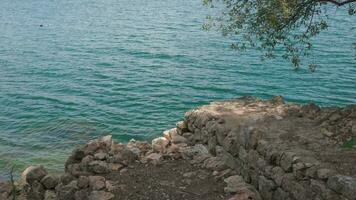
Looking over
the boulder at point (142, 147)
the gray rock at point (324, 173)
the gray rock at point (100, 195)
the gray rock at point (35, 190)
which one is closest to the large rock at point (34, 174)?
the gray rock at point (35, 190)

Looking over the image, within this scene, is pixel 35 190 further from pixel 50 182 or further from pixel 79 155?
pixel 79 155

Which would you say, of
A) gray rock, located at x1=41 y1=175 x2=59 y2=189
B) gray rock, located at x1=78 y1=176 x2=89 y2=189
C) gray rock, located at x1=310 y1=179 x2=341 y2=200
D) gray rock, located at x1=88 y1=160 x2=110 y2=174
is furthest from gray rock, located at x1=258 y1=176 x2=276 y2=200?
gray rock, located at x1=41 y1=175 x2=59 y2=189

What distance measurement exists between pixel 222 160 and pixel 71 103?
18.2 m

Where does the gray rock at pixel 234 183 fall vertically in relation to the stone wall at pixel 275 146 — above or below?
below

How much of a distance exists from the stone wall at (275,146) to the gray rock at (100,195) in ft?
14.9

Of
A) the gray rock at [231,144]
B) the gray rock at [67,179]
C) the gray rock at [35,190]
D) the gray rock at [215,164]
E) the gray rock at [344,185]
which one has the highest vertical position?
the gray rock at [344,185]

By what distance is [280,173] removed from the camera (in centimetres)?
1406

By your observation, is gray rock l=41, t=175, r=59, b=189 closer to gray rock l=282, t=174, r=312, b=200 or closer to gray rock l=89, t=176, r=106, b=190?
gray rock l=89, t=176, r=106, b=190

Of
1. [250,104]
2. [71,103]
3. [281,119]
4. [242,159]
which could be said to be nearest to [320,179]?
[242,159]

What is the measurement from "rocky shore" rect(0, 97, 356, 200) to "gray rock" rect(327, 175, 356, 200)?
0.02 meters

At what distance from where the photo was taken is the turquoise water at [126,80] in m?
28.8

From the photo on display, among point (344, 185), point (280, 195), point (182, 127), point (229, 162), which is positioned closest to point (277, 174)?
point (280, 195)

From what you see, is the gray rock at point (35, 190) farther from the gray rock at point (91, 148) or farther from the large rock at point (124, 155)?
the large rock at point (124, 155)

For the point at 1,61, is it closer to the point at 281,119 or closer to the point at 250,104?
the point at 250,104
